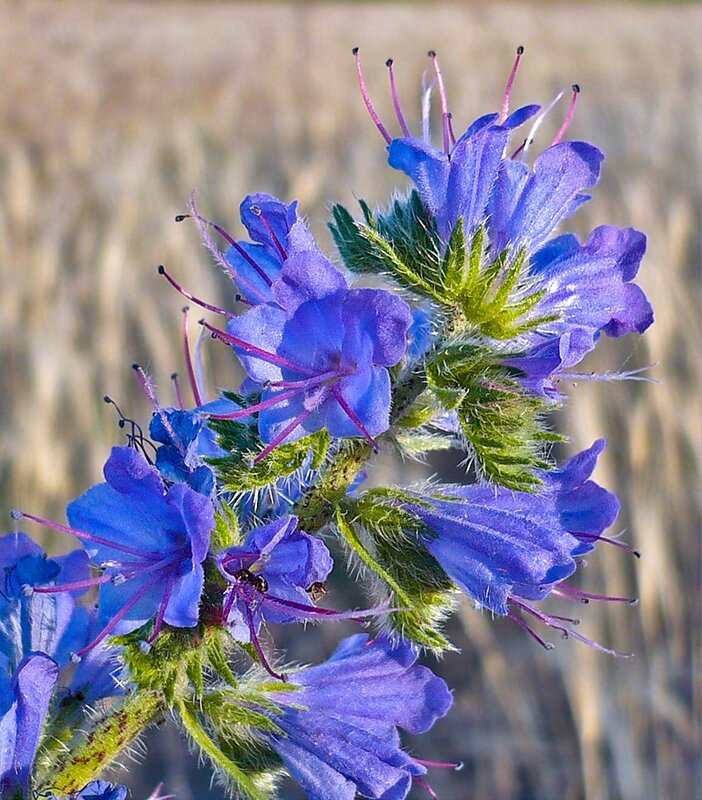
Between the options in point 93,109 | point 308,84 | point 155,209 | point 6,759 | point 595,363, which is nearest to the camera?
point 6,759

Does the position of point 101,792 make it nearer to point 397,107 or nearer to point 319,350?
point 319,350

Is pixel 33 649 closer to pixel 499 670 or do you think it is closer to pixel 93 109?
pixel 499 670

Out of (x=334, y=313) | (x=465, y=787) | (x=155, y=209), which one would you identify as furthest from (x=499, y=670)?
(x=334, y=313)

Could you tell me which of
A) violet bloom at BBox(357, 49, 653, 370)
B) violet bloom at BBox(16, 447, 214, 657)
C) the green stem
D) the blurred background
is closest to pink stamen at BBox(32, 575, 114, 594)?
violet bloom at BBox(16, 447, 214, 657)

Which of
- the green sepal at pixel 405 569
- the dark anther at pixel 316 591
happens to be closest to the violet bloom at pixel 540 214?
the green sepal at pixel 405 569

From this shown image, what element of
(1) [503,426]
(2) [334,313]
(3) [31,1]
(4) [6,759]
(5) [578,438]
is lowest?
(5) [578,438]

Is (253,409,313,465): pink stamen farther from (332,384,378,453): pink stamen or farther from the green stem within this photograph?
the green stem
